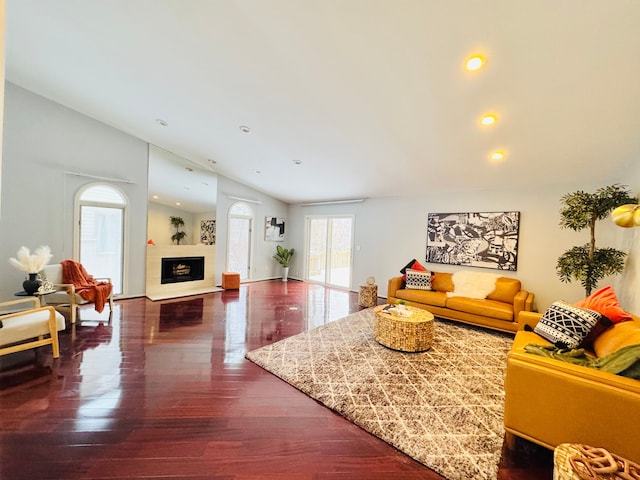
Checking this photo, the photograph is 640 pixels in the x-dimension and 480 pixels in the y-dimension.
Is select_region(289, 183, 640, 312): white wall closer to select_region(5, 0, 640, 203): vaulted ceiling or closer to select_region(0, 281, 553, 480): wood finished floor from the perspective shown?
select_region(5, 0, 640, 203): vaulted ceiling

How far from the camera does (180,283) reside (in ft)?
20.0

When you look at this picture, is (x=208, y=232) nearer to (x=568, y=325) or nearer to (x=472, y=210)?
(x=472, y=210)

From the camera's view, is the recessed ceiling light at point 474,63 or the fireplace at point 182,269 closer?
the recessed ceiling light at point 474,63

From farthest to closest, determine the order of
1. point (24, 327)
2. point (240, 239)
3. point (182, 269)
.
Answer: point (240, 239)
point (182, 269)
point (24, 327)

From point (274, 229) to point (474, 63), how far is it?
626 cm

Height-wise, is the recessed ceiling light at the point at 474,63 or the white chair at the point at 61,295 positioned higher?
the recessed ceiling light at the point at 474,63

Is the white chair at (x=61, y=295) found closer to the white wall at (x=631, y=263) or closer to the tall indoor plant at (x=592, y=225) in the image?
the tall indoor plant at (x=592, y=225)

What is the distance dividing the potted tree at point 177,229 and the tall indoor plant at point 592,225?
6732mm

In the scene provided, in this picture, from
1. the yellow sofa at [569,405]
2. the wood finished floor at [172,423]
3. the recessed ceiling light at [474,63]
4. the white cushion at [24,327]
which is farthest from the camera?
the white cushion at [24,327]

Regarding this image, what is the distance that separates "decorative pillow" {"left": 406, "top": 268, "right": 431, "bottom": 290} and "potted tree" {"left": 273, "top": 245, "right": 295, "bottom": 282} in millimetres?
3790

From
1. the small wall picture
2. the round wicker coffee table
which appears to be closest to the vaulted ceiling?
the round wicker coffee table

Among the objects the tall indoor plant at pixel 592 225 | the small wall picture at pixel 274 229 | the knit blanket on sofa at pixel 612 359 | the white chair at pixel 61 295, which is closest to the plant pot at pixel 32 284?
the white chair at pixel 61 295

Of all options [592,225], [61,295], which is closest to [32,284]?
[61,295]

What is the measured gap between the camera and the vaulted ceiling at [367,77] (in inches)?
84.3
